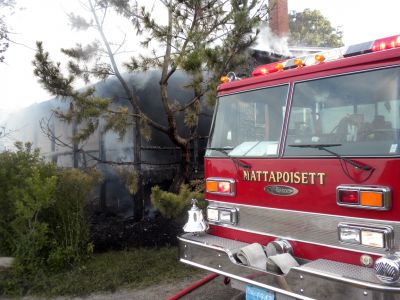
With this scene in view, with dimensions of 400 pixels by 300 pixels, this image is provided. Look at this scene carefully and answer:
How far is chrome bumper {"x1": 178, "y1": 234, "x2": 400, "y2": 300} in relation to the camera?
244 cm

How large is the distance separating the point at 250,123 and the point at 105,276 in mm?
2507

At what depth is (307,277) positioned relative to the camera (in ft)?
8.80

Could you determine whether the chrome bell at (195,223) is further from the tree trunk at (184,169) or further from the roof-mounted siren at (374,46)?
the tree trunk at (184,169)

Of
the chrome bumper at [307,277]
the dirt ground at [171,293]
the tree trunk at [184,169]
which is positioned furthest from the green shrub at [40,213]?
the chrome bumper at [307,277]

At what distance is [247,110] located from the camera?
3.90 meters

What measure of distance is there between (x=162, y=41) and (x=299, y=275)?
13.2 feet

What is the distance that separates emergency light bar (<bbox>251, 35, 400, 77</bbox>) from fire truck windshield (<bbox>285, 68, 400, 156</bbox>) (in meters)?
0.20

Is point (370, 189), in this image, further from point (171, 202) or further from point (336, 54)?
point (171, 202)

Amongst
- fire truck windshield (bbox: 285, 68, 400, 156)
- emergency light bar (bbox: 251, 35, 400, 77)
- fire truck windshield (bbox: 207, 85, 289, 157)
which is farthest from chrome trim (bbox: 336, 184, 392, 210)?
emergency light bar (bbox: 251, 35, 400, 77)

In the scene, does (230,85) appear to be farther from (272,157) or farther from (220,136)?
(272,157)

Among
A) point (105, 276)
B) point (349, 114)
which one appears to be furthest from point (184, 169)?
point (349, 114)

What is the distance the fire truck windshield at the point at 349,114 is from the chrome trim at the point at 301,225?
0.46 metres

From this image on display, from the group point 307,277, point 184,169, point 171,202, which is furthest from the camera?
point 184,169

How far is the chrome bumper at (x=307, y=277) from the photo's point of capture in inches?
96.0
